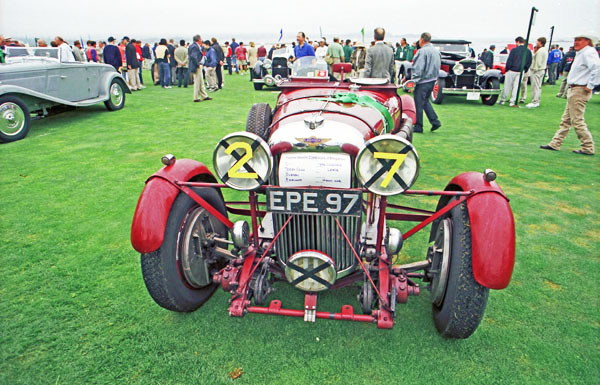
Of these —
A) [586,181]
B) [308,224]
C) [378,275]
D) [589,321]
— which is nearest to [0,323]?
[308,224]

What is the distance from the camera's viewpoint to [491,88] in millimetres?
10781

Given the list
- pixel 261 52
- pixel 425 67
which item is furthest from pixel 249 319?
pixel 261 52

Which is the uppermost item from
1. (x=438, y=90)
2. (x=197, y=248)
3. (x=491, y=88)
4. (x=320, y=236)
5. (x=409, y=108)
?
(x=491, y=88)

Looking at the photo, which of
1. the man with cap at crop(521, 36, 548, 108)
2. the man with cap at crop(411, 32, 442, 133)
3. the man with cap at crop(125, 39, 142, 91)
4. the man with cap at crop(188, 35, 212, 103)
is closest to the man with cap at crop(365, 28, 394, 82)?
the man with cap at crop(411, 32, 442, 133)

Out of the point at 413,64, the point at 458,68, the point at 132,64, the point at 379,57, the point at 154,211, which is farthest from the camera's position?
the point at 132,64

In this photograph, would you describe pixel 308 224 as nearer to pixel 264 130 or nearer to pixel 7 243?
pixel 264 130

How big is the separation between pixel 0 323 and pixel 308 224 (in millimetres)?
2144

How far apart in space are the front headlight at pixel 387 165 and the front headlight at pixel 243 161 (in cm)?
53

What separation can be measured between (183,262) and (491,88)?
11.0m

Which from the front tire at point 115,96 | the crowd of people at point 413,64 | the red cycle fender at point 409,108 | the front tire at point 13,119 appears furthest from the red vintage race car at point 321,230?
the front tire at point 115,96

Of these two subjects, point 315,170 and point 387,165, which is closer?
point 387,165

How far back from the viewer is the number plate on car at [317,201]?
6.74 ft

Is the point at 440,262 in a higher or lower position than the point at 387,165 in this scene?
lower

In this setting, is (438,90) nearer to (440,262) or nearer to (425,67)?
(425,67)
